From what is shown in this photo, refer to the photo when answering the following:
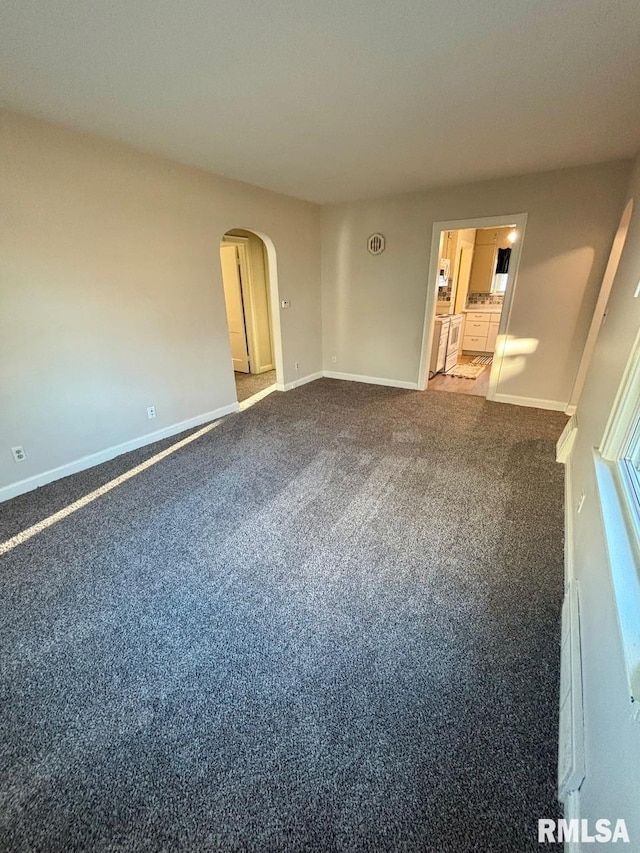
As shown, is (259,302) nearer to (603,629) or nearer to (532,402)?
(532,402)

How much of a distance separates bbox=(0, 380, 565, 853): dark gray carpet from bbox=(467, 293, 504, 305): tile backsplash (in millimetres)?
5269

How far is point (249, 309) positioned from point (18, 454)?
3802mm

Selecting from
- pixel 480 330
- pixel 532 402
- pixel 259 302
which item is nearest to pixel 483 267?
pixel 480 330

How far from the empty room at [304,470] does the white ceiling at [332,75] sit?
2cm

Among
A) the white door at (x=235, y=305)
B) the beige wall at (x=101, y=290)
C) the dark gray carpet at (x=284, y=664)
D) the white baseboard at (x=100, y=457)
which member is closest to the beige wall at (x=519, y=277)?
the white door at (x=235, y=305)

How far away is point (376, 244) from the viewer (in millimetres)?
4609

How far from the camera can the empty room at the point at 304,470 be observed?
1081mm

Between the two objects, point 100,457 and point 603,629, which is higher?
point 603,629

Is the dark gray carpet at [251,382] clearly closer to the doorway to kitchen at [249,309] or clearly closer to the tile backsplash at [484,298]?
the doorway to kitchen at [249,309]

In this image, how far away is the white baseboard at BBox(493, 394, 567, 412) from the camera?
13.3 feet

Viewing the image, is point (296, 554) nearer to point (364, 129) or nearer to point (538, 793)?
point (538, 793)

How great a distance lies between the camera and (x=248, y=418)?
4070mm

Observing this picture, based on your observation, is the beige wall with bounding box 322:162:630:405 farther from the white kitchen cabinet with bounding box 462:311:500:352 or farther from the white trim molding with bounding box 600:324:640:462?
the white kitchen cabinet with bounding box 462:311:500:352

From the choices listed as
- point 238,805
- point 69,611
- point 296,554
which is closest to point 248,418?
point 296,554
